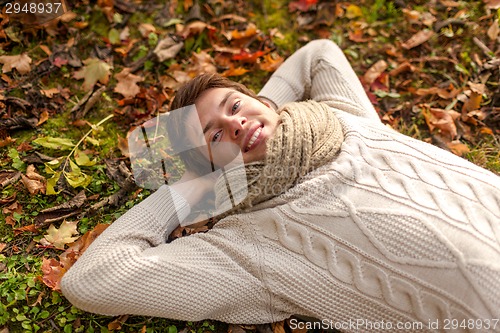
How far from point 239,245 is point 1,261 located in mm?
1343

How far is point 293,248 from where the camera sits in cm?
230

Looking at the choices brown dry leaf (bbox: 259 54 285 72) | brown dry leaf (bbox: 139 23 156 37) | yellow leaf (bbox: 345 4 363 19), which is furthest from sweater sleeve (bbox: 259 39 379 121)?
brown dry leaf (bbox: 139 23 156 37)

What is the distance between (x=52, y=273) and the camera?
2463 millimetres

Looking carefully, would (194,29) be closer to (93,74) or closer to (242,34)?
(242,34)

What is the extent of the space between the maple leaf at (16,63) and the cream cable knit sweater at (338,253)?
1644mm

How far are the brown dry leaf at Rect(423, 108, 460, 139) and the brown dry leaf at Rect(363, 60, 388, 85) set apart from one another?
19.5 inches

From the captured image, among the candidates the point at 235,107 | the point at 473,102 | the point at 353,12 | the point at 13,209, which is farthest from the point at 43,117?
the point at 473,102

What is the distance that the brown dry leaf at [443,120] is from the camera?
3.26 meters

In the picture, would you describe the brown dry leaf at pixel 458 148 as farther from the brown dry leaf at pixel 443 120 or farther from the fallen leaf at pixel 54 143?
the fallen leaf at pixel 54 143

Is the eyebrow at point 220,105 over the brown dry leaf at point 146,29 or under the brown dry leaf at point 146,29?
under

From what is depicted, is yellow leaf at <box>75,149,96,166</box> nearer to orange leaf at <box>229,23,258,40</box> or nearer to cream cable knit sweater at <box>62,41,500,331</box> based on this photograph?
cream cable knit sweater at <box>62,41,500,331</box>

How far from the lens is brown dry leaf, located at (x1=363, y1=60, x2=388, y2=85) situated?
3596 mm

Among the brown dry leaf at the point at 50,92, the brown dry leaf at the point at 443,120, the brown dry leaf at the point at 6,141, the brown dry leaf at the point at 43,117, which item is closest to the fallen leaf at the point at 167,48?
the brown dry leaf at the point at 50,92

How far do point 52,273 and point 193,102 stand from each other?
121 cm
